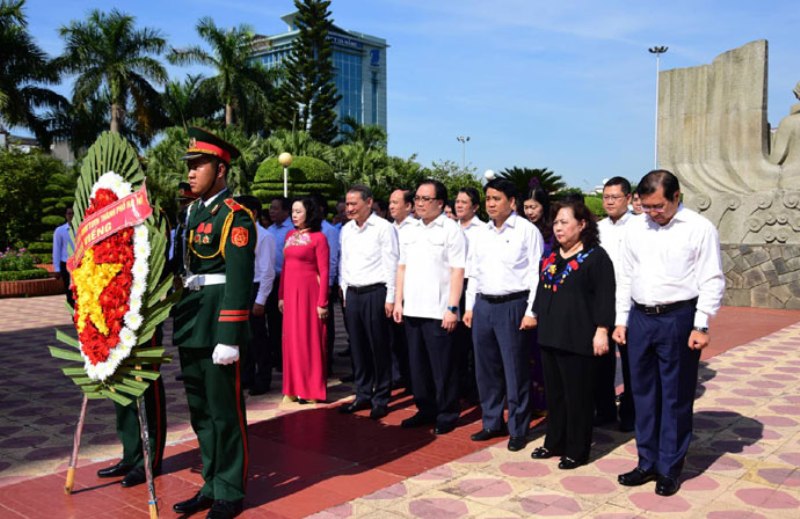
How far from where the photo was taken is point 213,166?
339 centimetres

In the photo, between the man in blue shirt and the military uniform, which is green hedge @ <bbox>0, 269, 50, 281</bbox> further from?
the military uniform

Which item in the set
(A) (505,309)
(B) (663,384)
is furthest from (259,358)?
(B) (663,384)

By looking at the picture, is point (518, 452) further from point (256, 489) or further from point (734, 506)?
point (256, 489)

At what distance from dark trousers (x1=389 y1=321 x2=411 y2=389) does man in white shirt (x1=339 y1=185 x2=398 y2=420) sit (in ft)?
2.57

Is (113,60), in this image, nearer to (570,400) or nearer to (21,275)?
(21,275)

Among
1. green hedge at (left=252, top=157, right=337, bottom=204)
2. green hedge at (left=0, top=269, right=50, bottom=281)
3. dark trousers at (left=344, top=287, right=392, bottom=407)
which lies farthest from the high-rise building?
dark trousers at (left=344, top=287, right=392, bottom=407)

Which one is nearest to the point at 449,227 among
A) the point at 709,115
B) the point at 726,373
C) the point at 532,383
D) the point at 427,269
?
the point at 427,269

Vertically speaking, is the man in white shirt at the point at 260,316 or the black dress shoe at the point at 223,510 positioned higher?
the man in white shirt at the point at 260,316

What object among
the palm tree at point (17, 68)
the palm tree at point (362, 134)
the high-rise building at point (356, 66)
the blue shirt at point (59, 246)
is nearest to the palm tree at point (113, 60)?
the palm tree at point (17, 68)

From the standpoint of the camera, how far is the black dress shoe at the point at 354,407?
202 inches

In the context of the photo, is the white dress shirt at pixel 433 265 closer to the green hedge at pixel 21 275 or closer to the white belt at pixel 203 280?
the white belt at pixel 203 280

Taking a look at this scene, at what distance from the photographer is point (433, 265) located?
4.69 metres

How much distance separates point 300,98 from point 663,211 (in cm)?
2945

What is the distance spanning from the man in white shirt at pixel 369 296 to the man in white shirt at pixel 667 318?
1.92 meters
